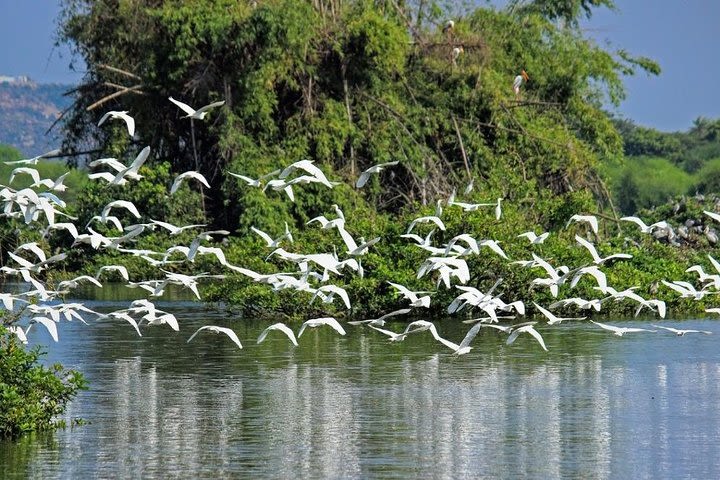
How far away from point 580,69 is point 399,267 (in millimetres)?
13278

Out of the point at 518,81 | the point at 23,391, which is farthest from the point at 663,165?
the point at 23,391

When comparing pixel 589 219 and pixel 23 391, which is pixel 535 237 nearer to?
pixel 589 219

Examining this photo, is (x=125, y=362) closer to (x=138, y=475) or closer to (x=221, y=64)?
(x=138, y=475)

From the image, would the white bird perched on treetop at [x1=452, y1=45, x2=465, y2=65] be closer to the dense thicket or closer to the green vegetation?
the dense thicket

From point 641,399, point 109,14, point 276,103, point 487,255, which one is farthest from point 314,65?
point 641,399

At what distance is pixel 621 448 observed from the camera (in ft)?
36.5

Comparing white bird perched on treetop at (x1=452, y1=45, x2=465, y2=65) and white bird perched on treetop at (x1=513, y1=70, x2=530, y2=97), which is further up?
white bird perched on treetop at (x1=452, y1=45, x2=465, y2=65)

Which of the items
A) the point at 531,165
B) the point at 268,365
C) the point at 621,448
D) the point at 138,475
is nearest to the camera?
the point at 138,475

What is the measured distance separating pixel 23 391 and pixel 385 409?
3.08 metres

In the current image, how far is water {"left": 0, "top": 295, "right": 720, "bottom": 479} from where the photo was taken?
10570 millimetres

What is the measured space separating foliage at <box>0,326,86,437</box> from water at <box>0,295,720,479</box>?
6.7 inches

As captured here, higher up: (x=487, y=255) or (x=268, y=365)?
(x=487, y=255)

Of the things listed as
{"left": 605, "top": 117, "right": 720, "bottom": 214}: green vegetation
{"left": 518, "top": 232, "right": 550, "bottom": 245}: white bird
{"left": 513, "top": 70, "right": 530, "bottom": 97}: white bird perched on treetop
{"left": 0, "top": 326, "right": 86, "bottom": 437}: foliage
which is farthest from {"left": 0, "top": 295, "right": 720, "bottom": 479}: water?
{"left": 605, "top": 117, "right": 720, "bottom": 214}: green vegetation

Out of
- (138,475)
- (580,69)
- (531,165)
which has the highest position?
(580,69)
